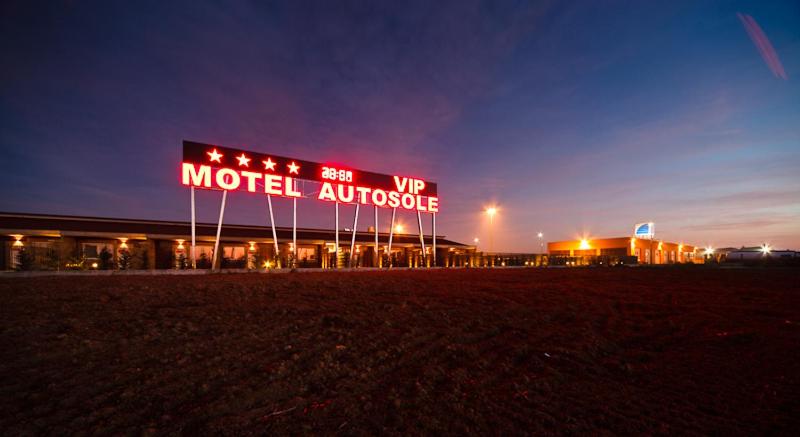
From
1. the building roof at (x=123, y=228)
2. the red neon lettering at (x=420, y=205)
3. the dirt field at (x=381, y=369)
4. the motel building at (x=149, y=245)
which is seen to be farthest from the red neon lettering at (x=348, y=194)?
the dirt field at (x=381, y=369)

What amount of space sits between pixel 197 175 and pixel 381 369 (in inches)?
798

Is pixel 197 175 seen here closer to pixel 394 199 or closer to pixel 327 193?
pixel 327 193

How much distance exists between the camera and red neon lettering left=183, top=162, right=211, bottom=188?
20422 mm

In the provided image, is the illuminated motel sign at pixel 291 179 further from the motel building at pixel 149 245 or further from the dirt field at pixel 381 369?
the dirt field at pixel 381 369

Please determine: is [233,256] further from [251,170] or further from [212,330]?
[212,330]

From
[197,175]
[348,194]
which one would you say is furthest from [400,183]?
[197,175]

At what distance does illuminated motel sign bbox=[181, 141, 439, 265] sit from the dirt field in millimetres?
12612

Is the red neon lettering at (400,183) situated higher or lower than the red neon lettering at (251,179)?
higher

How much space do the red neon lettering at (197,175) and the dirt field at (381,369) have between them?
39.3 feet

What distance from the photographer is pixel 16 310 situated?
752 cm

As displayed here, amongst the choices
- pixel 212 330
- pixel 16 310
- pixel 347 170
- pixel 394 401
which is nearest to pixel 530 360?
pixel 394 401

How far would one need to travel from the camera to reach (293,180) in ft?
80.1

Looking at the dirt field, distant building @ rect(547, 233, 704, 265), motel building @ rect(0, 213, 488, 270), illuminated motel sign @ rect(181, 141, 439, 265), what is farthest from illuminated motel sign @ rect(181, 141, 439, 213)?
distant building @ rect(547, 233, 704, 265)

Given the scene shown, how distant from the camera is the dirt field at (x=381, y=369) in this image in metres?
3.59
